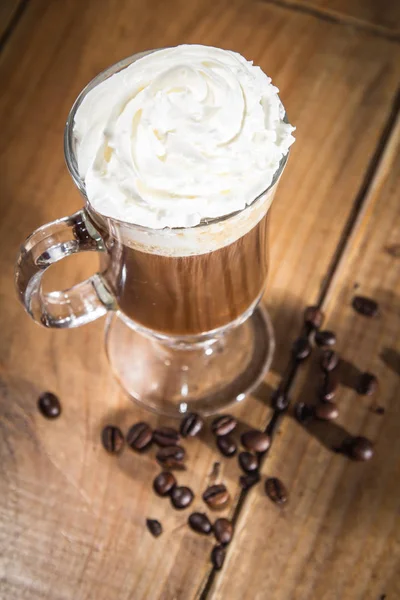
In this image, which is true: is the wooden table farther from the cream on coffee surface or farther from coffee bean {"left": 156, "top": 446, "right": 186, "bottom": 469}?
the cream on coffee surface

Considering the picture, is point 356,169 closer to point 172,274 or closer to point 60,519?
point 172,274

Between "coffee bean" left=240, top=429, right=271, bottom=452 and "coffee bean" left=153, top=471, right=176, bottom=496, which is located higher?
"coffee bean" left=240, top=429, right=271, bottom=452

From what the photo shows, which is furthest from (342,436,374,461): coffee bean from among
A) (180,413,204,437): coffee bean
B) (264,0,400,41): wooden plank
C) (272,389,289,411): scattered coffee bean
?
(264,0,400,41): wooden plank

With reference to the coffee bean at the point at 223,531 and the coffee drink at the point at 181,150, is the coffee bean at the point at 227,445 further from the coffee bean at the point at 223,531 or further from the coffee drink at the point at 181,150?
the coffee drink at the point at 181,150

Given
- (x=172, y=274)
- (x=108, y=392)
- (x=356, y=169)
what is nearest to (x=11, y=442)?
(x=108, y=392)

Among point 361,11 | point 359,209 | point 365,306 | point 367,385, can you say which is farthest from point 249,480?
point 361,11

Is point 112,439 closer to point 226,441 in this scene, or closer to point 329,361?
point 226,441
